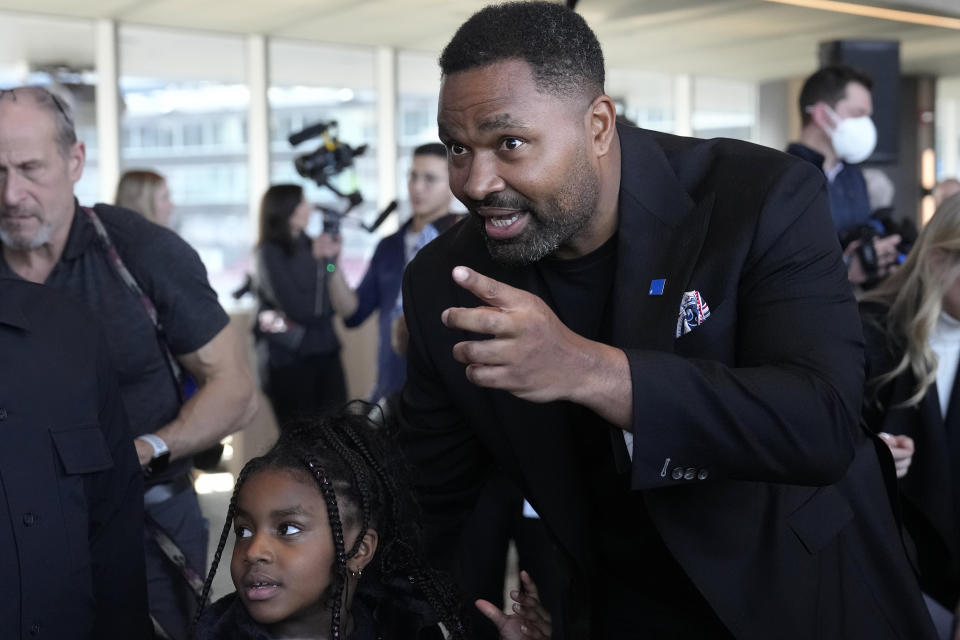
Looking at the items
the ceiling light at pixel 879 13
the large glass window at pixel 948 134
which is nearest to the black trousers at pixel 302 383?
the ceiling light at pixel 879 13

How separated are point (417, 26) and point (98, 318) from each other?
6.48 meters

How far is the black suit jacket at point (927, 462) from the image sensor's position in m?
2.40

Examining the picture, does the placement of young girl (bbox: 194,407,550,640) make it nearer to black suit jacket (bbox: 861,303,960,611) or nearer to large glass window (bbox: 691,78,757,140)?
black suit jacket (bbox: 861,303,960,611)

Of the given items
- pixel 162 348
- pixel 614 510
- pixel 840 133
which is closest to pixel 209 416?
pixel 162 348

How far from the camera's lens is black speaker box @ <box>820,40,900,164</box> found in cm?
638

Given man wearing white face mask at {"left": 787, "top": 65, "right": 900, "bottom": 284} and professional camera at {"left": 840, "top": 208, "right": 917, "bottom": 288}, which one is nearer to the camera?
professional camera at {"left": 840, "top": 208, "right": 917, "bottom": 288}

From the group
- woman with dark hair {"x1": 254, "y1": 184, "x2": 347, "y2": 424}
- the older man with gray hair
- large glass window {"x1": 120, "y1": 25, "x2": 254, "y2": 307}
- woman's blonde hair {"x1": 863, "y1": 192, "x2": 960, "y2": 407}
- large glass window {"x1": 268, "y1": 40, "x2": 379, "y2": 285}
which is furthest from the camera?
large glass window {"x1": 268, "y1": 40, "x2": 379, "y2": 285}

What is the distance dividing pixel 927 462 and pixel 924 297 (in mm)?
352

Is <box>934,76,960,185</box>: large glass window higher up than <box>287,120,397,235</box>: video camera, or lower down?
higher up

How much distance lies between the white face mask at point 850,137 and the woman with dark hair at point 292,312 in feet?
8.40

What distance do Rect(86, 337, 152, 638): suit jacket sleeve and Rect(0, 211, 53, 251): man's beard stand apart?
44cm

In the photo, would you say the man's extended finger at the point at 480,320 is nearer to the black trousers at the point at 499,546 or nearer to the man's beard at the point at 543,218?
the man's beard at the point at 543,218

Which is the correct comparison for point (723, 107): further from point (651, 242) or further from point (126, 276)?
point (651, 242)

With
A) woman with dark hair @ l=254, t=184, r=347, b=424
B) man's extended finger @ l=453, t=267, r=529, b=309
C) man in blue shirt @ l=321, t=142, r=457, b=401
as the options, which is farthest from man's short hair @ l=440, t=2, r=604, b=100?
woman with dark hair @ l=254, t=184, r=347, b=424
